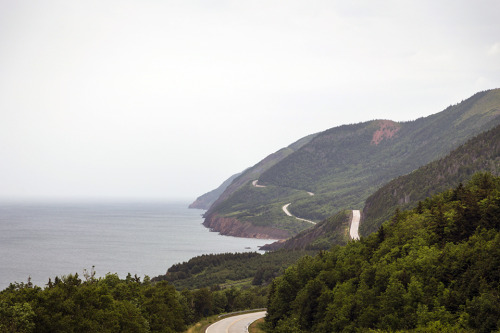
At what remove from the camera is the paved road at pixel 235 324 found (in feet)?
198

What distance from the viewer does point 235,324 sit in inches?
2586

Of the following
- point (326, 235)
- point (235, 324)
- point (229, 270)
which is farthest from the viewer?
point (326, 235)

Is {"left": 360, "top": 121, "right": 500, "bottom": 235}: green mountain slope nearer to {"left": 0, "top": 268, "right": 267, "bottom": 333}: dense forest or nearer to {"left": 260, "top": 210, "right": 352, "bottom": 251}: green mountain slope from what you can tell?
{"left": 260, "top": 210, "right": 352, "bottom": 251}: green mountain slope

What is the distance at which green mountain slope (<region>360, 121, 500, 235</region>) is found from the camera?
13588 cm

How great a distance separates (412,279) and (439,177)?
380 feet

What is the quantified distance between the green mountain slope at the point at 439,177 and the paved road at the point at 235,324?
2830 inches

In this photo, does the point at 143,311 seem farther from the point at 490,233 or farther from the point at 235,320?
the point at 490,233

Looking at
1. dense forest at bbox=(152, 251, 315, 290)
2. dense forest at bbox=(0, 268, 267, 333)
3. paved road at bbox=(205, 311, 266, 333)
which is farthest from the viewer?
dense forest at bbox=(152, 251, 315, 290)

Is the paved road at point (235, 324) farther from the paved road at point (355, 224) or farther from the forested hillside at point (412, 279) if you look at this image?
the paved road at point (355, 224)

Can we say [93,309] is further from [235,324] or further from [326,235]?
[326,235]

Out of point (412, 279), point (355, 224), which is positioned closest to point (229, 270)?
point (355, 224)

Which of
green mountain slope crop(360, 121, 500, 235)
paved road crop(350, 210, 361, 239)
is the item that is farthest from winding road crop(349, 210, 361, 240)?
green mountain slope crop(360, 121, 500, 235)

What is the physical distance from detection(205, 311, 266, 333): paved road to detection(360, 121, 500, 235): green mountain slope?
71.9 m

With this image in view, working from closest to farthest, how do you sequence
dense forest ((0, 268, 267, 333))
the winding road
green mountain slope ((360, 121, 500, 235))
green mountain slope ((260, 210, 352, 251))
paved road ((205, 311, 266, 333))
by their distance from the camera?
dense forest ((0, 268, 267, 333)) < paved road ((205, 311, 266, 333)) < green mountain slope ((360, 121, 500, 235)) < the winding road < green mountain slope ((260, 210, 352, 251))
